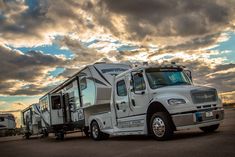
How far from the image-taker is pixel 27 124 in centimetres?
3397

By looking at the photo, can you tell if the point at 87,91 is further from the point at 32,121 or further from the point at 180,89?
the point at 32,121

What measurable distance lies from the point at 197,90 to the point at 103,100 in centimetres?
580

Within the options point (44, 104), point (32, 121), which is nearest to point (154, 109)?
point (44, 104)

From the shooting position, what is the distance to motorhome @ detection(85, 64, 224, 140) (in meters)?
11.6

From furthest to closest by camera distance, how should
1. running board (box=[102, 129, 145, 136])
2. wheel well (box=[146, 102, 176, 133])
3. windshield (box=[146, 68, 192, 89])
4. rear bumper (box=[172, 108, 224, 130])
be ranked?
1. running board (box=[102, 129, 145, 136])
2. windshield (box=[146, 68, 192, 89])
3. wheel well (box=[146, 102, 176, 133])
4. rear bumper (box=[172, 108, 224, 130])

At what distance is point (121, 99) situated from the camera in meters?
14.3

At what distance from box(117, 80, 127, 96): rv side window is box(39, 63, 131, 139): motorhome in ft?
5.78

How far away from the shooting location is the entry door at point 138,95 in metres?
12.8

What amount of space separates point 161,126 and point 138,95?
1.70 m

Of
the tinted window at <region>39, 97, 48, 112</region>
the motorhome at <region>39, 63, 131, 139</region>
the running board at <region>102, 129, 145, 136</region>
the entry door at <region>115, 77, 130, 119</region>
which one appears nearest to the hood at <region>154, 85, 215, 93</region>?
the running board at <region>102, 129, 145, 136</region>

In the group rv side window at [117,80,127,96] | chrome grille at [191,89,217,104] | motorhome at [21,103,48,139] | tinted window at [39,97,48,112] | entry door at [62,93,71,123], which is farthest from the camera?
motorhome at [21,103,48,139]

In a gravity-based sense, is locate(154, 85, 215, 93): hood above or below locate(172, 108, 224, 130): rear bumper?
above

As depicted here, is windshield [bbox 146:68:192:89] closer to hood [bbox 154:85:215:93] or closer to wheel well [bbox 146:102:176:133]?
hood [bbox 154:85:215:93]

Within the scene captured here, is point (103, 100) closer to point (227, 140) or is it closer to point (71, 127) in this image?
point (71, 127)
